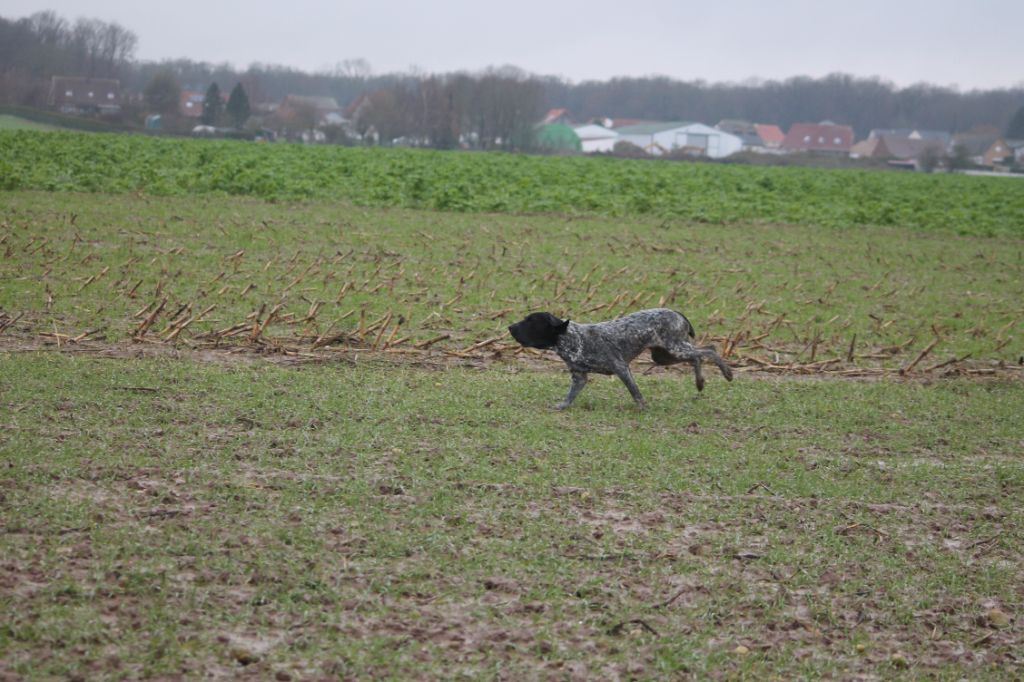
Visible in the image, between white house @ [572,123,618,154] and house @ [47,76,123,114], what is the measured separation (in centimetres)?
5890

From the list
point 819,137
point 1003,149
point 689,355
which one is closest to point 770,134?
point 819,137

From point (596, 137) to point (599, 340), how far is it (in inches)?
5154

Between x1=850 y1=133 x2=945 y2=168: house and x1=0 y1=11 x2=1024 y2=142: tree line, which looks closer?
x1=0 y1=11 x2=1024 y2=142: tree line

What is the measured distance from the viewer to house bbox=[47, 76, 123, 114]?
3305 inches

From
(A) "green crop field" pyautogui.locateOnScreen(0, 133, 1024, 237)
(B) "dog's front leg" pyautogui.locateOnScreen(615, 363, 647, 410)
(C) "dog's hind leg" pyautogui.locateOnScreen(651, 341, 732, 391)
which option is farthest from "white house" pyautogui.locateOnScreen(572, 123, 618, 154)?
(B) "dog's front leg" pyautogui.locateOnScreen(615, 363, 647, 410)

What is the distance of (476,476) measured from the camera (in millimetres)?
7766

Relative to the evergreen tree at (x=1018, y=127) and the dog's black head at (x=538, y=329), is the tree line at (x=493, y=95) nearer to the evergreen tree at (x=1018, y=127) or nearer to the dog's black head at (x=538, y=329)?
the evergreen tree at (x=1018, y=127)

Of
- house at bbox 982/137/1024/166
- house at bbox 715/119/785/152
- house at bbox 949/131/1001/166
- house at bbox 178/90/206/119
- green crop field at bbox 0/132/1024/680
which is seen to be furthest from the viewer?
house at bbox 715/119/785/152

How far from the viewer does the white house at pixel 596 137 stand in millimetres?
138038

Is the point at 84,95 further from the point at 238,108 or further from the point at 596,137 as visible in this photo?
the point at 596,137

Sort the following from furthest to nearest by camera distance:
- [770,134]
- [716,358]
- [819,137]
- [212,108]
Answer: [770,134], [819,137], [212,108], [716,358]

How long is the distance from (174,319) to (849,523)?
7.63m

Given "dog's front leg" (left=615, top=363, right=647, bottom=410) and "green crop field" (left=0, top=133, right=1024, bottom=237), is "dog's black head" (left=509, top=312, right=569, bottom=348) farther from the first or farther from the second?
"green crop field" (left=0, top=133, right=1024, bottom=237)

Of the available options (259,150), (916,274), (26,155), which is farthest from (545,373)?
(259,150)
